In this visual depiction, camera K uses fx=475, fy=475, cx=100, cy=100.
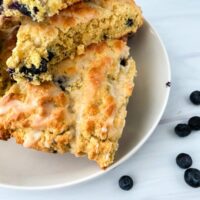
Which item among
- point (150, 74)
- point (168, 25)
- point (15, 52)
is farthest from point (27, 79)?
point (168, 25)

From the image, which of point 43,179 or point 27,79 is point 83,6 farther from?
point 43,179

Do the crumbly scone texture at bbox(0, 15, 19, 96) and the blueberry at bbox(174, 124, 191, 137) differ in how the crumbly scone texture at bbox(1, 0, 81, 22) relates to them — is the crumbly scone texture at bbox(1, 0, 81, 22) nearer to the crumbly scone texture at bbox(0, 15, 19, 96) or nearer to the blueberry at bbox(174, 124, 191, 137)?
the crumbly scone texture at bbox(0, 15, 19, 96)


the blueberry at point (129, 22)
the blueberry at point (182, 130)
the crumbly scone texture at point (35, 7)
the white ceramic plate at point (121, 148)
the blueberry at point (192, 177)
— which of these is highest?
the crumbly scone texture at point (35, 7)

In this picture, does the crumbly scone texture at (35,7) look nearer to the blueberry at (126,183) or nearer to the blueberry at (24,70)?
the blueberry at (24,70)

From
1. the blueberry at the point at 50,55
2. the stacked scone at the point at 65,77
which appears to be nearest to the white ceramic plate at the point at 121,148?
the stacked scone at the point at 65,77

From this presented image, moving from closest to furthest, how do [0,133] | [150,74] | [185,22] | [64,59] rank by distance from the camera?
[0,133] → [64,59] → [150,74] → [185,22]
